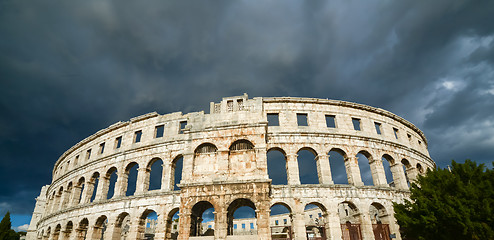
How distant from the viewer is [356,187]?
66.4 feet

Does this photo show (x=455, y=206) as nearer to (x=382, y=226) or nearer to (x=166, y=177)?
(x=382, y=226)

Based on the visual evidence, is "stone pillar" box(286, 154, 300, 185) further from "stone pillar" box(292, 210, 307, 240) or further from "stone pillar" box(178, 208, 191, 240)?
"stone pillar" box(178, 208, 191, 240)

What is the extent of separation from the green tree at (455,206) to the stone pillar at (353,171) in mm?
5221

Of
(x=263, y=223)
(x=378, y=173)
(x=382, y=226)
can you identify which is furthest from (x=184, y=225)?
(x=378, y=173)

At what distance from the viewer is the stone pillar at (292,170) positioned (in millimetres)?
19998

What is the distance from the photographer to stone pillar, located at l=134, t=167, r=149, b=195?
72.1 feet

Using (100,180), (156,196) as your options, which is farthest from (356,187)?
(100,180)

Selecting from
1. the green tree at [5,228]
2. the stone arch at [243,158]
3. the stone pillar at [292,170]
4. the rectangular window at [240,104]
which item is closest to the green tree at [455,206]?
the stone pillar at [292,170]

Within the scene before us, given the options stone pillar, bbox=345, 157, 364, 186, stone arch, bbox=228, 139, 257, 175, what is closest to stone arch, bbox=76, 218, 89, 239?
stone arch, bbox=228, 139, 257, 175

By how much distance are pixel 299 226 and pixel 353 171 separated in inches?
276

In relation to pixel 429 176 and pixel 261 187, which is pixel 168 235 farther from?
pixel 429 176

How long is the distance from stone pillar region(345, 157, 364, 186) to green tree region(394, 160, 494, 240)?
5.22 m

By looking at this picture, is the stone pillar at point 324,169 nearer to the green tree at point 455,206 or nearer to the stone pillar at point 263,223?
the green tree at point 455,206

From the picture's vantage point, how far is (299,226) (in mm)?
18438
